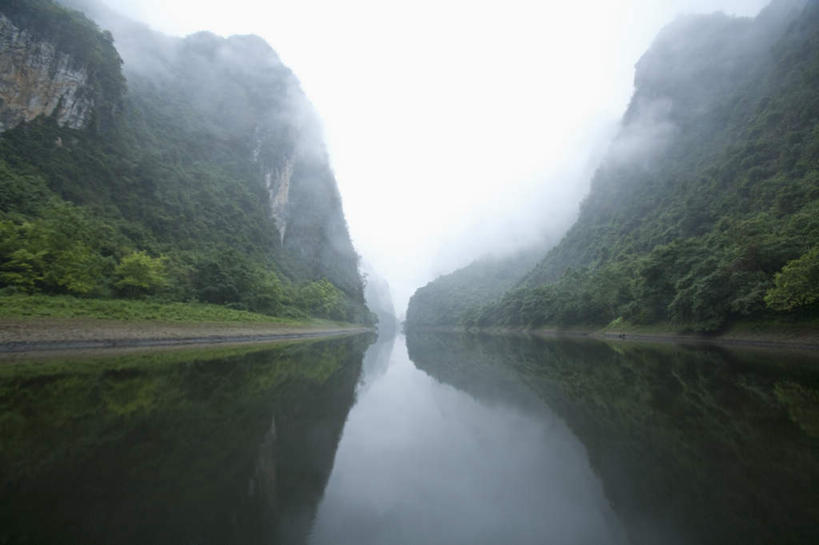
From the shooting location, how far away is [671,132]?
108 m

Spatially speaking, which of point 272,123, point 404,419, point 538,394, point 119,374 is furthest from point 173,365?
point 272,123

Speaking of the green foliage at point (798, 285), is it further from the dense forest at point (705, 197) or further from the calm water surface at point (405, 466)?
the calm water surface at point (405, 466)

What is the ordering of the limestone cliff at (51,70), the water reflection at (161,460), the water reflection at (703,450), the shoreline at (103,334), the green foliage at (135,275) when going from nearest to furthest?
the water reflection at (161,460) → the water reflection at (703,450) → the shoreline at (103,334) → the green foliage at (135,275) → the limestone cliff at (51,70)

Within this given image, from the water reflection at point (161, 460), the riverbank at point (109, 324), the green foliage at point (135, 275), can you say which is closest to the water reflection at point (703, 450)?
the water reflection at point (161, 460)

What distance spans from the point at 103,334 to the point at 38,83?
40301 millimetres

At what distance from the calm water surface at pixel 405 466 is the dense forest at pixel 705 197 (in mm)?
22593

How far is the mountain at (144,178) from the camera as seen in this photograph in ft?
95.0

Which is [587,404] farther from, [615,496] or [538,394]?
[615,496]

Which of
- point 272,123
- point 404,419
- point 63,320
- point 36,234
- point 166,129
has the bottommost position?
point 404,419

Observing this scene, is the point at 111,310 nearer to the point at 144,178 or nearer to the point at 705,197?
the point at 144,178

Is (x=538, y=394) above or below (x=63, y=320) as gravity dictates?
below

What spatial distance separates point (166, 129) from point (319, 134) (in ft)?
226

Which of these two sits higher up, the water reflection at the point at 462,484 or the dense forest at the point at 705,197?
the dense forest at the point at 705,197

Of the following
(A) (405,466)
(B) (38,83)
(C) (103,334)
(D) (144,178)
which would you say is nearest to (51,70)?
(B) (38,83)
